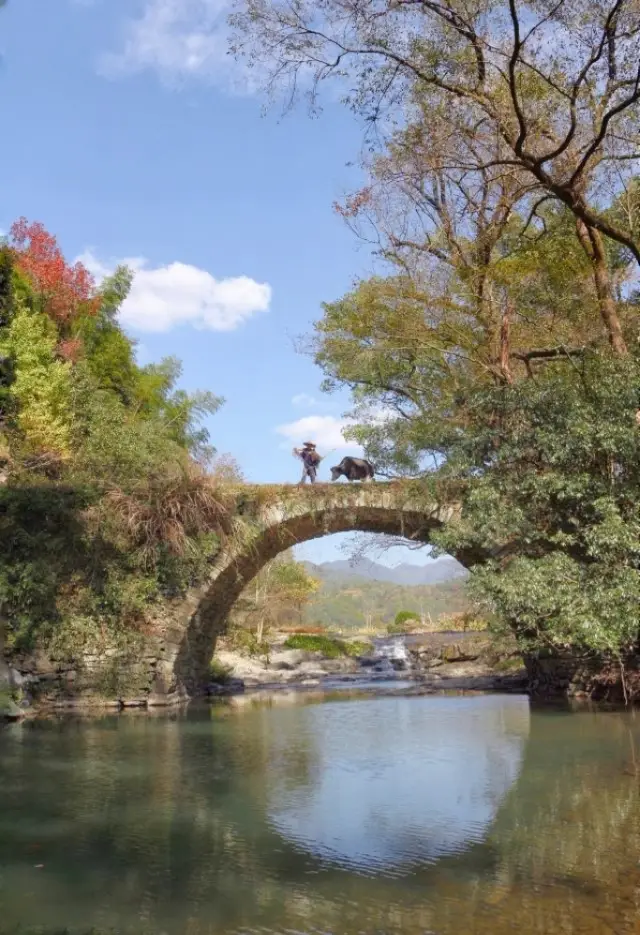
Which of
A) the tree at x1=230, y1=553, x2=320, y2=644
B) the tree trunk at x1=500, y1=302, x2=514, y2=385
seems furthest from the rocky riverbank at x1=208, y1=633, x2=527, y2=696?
the tree trunk at x1=500, y1=302, x2=514, y2=385

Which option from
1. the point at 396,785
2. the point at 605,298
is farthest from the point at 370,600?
the point at 396,785

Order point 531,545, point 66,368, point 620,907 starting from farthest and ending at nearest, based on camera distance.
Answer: point 66,368, point 531,545, point 620,907

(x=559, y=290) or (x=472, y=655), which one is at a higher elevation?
(x=559, y=290)

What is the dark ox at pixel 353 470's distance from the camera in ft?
49.1

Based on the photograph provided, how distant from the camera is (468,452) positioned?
12125mm

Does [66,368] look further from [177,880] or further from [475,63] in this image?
[177,880]

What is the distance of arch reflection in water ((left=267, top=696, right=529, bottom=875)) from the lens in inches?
211

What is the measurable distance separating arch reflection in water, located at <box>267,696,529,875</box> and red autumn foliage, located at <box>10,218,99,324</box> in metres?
14.0

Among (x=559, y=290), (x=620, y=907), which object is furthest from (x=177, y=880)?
(x=559, y=290)

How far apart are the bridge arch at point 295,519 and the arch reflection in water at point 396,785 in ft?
11.2

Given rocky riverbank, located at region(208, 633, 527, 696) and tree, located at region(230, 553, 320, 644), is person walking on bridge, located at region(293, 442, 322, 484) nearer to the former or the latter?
rocky riverbank, located at region(208, 633, 527, 696)

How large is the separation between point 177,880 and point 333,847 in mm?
1115

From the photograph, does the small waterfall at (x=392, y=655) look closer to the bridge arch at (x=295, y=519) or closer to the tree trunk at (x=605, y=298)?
the bridge arch at (x=295, y=519)

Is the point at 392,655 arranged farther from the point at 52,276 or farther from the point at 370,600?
the point at 370,600
